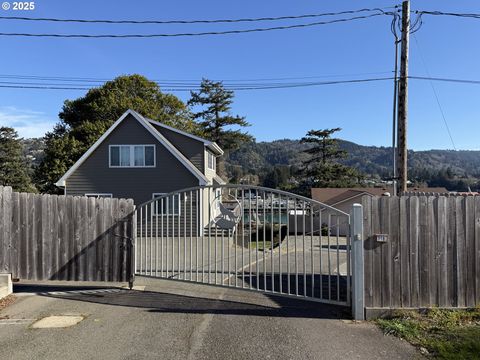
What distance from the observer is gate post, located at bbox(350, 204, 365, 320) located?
265 inches

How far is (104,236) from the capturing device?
859 cm

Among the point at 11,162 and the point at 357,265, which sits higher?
the point at 11,162

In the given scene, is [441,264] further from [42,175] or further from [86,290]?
[42,175]

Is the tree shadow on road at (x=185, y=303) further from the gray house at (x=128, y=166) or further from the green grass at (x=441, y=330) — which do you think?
the gray house at (x=128, y=166)

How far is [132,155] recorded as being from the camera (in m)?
25.3

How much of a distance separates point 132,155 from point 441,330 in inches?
850

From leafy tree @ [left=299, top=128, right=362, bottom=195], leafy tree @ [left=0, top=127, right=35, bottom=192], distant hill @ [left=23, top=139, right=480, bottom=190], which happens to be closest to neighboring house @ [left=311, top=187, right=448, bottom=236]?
leafy tree @ [left=299, top=128, right=362, bottom=195]

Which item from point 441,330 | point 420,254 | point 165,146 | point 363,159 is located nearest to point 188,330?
point 441,330

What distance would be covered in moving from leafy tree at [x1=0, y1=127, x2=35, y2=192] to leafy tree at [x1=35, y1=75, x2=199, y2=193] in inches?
410

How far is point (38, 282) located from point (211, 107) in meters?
44.2

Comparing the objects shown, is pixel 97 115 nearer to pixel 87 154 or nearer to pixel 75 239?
pixel 87 154

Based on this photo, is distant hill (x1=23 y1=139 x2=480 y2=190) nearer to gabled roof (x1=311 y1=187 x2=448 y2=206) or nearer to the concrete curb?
gabled roof (x1=311 y1=187 x2=448 y2=206)

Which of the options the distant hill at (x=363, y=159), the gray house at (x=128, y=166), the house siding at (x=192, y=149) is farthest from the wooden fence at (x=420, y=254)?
the distant hill at (x=363, y=159)

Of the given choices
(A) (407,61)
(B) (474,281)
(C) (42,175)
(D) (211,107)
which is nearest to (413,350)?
(B) (474,281)
